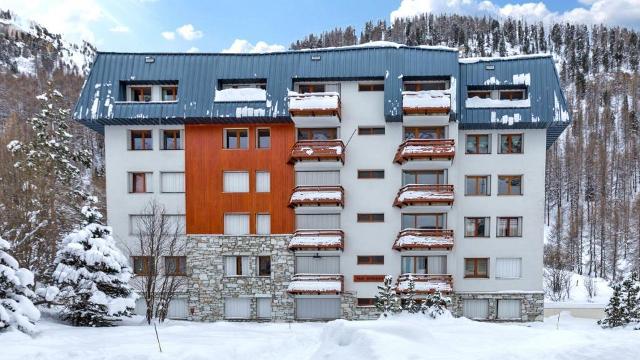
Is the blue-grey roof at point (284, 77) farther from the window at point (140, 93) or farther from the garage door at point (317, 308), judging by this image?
the garage door at point (317, 308)

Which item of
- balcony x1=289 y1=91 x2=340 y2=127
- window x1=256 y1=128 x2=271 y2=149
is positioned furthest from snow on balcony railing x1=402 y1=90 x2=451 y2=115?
window x1=256 y1=128 x2=271 y2=149

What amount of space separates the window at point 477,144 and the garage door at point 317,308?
13.5 meters

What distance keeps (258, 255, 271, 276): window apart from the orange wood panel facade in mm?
1898

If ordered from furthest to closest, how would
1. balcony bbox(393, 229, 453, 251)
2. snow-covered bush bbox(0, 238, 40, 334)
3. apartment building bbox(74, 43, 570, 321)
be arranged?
apartment building bbox(74, 43, 570, 321), balcony bbox(393, 229, 453, 251), snow-covered bush bbox(0, 238, 40, 334)

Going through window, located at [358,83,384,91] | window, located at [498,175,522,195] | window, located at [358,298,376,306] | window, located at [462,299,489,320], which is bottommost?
window, located at [462,299,489,320]

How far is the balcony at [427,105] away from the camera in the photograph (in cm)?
2256

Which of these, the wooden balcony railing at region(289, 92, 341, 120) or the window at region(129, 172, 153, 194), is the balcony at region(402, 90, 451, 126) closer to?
the wooden balcony railing at region(289, 92, 341, 120)

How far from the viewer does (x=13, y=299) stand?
13.6 meters

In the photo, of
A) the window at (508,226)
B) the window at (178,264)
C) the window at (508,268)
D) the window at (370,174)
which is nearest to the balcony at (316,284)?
the window at (370,174)

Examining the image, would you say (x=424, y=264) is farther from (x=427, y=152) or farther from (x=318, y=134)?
(x=318, y=134)

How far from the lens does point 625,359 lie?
28.8ft

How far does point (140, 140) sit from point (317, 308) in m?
16.4

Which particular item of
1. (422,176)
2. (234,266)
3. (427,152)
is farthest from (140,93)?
(422,176)

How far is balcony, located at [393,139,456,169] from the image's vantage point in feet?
74.8
